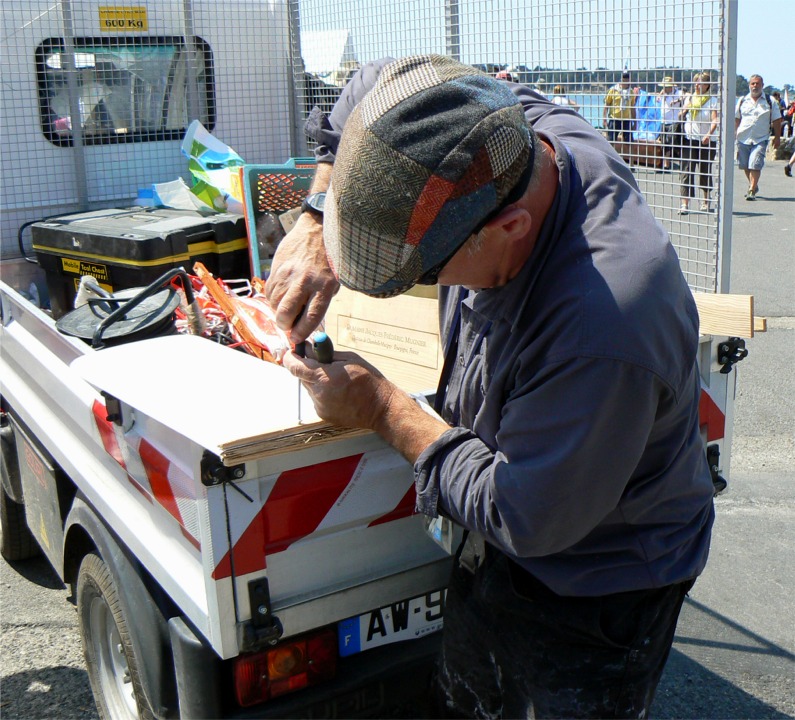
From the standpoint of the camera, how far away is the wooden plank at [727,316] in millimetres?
2311

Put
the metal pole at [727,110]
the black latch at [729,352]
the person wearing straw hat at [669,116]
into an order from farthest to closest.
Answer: the person wearing straw hat at [669,116] < the metal pole at [727,110] < the black latch at [729,352]

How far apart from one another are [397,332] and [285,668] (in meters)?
1.08

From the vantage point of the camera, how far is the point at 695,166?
309 cm

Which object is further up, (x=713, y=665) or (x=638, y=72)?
(x=638, y=72)

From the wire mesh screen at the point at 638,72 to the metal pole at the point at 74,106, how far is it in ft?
4.97

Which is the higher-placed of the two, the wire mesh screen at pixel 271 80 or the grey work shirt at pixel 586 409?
the wire mesh screen at pixel 271 80

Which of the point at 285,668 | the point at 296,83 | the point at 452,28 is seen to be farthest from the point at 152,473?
the point at 296,83

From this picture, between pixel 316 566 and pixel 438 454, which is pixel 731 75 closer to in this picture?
pixel 438 454

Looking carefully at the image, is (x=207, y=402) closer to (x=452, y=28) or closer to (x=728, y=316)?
(x=728, y=316)

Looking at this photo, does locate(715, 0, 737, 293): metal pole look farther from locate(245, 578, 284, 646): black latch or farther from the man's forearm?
locate(245, 578, 284, 646): black latch

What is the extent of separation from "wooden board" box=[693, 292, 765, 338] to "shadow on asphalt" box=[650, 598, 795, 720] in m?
1.41

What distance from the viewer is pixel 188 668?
6.15 ft

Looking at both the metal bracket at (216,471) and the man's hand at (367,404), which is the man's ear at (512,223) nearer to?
the man's hand at (367,404)

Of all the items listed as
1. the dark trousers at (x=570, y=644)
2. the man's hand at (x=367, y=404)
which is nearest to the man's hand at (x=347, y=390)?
the man's hand at (x=367, y=404)
